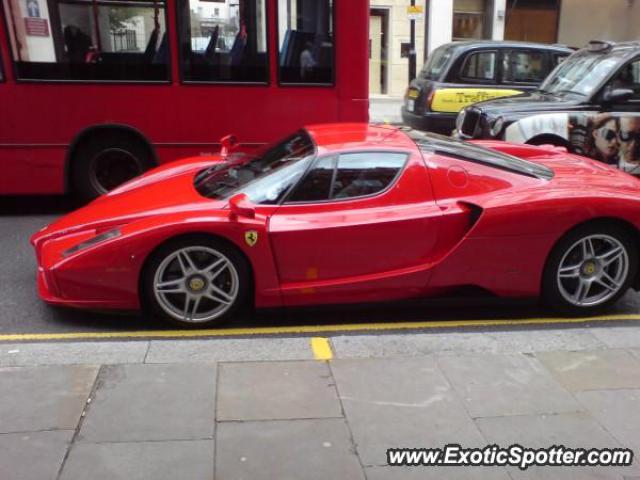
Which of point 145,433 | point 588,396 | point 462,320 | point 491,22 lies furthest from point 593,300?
point 491,22

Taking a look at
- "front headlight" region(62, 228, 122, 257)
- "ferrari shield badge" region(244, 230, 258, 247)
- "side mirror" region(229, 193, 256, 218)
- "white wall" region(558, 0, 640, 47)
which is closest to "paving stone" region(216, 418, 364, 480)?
"ferrari shield badge" region(244, 230, 258, 247)

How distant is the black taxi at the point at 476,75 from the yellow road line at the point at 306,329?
6.76 metres

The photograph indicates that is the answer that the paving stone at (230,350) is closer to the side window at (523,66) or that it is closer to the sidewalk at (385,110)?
the side window at (523,66)

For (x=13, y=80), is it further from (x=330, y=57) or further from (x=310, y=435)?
(x=310, y=435)

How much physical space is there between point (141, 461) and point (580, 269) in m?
3.10

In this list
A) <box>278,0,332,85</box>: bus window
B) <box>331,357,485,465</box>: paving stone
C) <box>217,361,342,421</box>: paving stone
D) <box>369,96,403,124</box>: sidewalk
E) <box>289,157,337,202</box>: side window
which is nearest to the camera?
<box>331,357,485,465</box>: paving stone

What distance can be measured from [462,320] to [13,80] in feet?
16.9

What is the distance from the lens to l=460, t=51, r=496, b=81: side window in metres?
10.7

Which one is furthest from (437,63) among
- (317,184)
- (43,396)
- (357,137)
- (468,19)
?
(468,19)

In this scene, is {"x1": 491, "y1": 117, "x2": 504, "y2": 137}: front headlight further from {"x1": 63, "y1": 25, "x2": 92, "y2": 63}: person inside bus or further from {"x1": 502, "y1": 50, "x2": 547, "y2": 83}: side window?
{"x1": 63, "y1": 25, "x2": 92, "y2": 63}: person inside bus

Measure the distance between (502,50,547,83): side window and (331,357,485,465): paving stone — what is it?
843cm

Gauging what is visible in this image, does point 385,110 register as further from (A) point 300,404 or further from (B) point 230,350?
(A) point 300,404

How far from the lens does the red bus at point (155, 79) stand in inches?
261

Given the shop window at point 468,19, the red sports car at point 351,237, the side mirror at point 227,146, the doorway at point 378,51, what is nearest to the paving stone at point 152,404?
the red sports car at point 351,237
